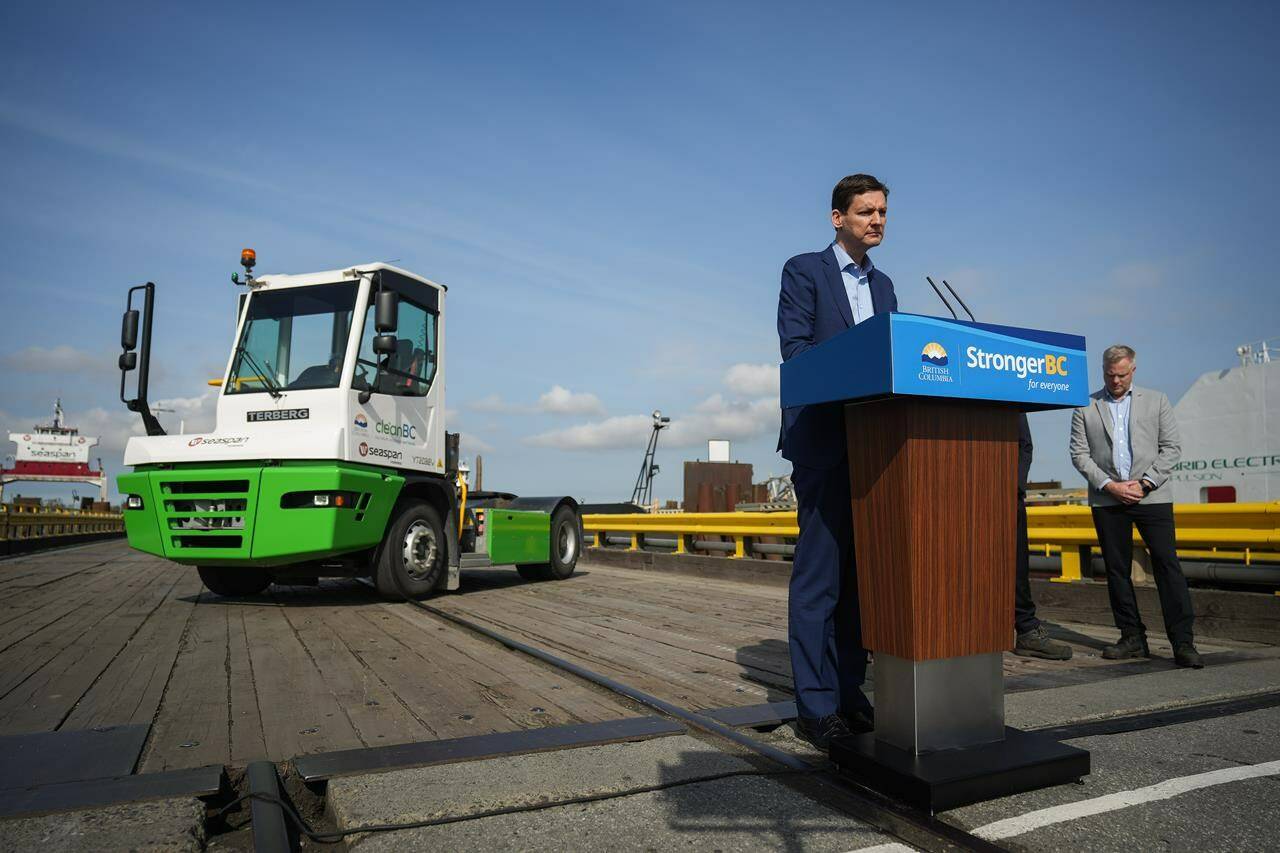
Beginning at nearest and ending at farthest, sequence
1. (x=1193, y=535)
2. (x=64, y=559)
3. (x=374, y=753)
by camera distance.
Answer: (x=374, y=753) < (x=1193, y=535) < (x=64, y=559)

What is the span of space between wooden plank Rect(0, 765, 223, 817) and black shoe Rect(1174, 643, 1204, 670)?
13.7 ft

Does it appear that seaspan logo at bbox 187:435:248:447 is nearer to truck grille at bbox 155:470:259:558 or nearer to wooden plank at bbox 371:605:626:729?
truck grille at bbox 155:470:259:558

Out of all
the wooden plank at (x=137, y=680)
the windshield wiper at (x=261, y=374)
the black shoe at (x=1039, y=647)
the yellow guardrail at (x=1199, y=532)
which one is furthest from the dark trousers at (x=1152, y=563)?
the windshield wiper at (x=261, y=374)

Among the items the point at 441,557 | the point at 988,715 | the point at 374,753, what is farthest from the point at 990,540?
the point at 441,557

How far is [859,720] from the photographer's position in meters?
2.74

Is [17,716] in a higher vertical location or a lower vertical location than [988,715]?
lower

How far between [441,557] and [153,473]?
2448 mm

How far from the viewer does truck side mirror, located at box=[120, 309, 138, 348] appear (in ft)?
21.1

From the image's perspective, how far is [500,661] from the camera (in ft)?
13.6

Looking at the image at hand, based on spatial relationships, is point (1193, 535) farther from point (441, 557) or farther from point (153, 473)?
point (153, 473)

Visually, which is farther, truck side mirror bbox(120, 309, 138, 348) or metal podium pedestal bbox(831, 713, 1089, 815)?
truck side mirror bbox(120, 309, 138, 348)

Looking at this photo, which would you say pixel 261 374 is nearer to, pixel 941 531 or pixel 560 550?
pixel 560 550

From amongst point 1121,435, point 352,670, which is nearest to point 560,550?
point 352,670

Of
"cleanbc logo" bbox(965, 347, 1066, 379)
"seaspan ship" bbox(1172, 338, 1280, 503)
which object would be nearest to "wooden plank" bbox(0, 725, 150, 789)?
"cleanbc logo" bbox(965, 347, 1066, 379)
